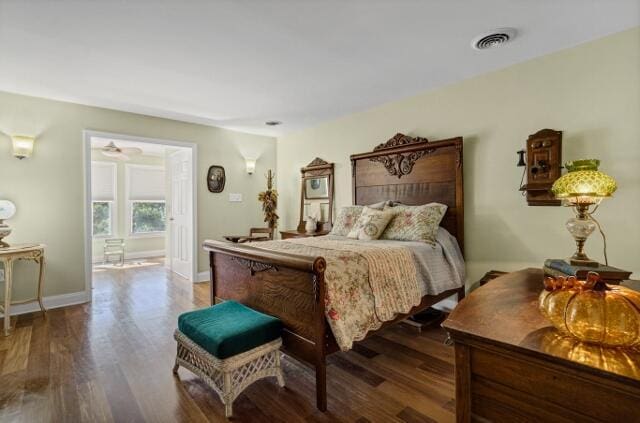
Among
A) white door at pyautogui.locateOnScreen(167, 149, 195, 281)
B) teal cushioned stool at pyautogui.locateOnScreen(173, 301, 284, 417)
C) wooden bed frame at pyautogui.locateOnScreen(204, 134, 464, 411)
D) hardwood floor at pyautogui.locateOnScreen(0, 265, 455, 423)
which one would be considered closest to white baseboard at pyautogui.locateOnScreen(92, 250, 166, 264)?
white door at pyautogui.locateOnScreen(167, 149, 195, 281)

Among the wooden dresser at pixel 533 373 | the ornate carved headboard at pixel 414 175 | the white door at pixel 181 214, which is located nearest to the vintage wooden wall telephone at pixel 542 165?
the ornate carved headboard at pixel 414 175

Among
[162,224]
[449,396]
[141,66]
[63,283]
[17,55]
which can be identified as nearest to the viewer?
[449,396]

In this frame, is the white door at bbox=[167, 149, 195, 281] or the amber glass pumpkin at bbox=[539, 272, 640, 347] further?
the white door at bbox=[167, 149, 195, 281]

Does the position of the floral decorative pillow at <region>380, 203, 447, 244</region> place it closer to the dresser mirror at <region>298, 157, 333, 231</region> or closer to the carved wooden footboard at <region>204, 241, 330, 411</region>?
the carved wooden footboard at <region>204, 241, 330, 411</region>

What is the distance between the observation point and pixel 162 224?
729cm

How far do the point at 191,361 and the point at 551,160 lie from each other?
3126 millimetres

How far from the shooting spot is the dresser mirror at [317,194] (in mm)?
4555

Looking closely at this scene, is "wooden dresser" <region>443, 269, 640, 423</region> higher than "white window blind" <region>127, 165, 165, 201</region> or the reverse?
the reverse

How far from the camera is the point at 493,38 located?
233cm

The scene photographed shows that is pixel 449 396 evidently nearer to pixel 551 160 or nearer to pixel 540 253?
pixel 540 253

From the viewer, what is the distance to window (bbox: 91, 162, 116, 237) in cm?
634

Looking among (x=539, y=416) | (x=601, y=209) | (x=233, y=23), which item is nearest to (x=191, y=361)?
(x=539, y=416)

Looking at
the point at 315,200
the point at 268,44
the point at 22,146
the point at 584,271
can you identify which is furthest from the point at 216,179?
the point at 584,271

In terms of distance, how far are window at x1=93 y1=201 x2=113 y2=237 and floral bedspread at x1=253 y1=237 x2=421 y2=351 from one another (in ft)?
19.3
